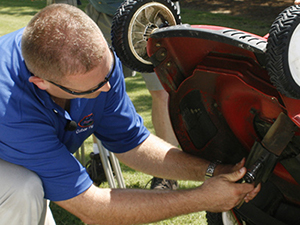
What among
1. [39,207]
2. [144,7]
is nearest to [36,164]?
[39,207]

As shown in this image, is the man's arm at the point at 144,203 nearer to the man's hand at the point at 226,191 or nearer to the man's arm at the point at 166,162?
the man's hand at the point at 226,191

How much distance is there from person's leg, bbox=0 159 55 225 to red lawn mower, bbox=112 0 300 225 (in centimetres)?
64

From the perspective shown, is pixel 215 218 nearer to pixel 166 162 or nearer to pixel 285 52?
pixel 166 162

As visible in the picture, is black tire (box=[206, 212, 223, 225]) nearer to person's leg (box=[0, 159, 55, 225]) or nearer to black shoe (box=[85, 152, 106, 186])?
person's leg (box=[0, 159, 55, 225])

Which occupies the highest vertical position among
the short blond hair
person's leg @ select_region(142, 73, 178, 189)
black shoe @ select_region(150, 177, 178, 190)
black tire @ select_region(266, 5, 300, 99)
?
black tire @ select_region(266, 5, 300, 99)

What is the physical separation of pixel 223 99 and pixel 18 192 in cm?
95

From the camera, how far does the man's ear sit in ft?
4.94

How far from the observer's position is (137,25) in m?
1.61

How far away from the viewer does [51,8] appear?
1.52 meters

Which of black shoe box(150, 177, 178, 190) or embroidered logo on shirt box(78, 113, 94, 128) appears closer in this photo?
embroidered logo on shirt box(78, 113, 94, 128)

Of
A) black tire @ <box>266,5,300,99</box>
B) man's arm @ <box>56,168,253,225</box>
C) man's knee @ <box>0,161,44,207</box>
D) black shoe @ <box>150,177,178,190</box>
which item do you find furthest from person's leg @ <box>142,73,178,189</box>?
black tire @ <box>266,5,300,99</box>

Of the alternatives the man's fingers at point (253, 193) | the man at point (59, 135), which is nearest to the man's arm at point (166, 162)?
the man at point (59, 135)

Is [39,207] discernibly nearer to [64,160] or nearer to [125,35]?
[64,160]

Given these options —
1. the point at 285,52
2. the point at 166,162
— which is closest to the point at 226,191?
the point at 166,162
